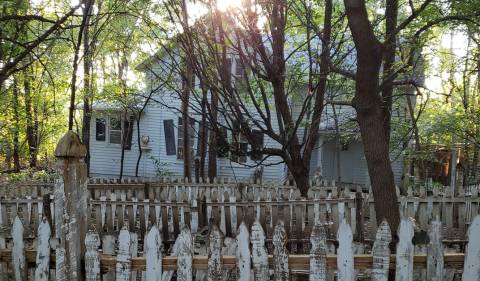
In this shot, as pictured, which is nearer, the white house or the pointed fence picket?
the pointed fence picket

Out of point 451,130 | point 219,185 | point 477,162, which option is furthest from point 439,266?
point 477,162

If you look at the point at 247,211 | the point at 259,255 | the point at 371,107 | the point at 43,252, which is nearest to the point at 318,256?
the point at 259,255

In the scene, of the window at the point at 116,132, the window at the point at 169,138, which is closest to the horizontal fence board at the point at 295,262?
the window at the point at 169,138

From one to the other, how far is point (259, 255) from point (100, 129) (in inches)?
886

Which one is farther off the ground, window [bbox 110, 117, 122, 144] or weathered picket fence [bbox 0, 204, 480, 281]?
window [bbox 110, 117, 122, 144]

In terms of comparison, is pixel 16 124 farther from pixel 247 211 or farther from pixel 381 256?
pixel 381 256

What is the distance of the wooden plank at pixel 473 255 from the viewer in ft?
10.1

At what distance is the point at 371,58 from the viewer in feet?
12.8

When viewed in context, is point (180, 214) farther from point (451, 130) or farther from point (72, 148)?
point (451, 130)

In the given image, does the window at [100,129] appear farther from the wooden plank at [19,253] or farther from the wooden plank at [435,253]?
the wooden plank at [435,253]

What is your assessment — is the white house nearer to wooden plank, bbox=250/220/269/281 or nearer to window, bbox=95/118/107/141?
window, bbox=95/118/107/141

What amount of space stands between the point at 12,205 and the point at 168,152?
13.6m

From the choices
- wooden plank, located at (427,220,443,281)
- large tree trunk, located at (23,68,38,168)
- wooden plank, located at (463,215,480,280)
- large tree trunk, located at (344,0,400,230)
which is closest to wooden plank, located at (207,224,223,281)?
wooden plank, located at (427,220,443,281)

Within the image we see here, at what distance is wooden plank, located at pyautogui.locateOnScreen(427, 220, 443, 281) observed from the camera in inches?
120
